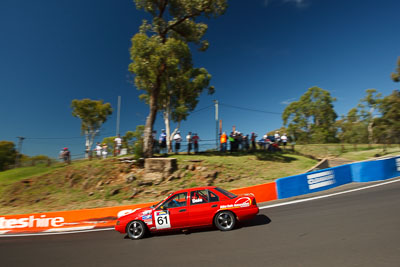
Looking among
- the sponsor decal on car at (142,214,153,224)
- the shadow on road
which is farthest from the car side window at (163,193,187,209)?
the shadow on road

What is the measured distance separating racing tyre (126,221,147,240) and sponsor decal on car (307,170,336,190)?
763 centimetres

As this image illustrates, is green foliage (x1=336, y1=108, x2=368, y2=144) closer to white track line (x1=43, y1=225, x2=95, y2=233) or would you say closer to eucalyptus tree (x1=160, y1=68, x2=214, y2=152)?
eucalyptus tree (x1=160, y1=68, x2=214, y2=152)

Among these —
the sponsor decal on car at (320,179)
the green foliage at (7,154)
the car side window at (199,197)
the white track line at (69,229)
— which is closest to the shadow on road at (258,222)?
the car side window at (199,197)

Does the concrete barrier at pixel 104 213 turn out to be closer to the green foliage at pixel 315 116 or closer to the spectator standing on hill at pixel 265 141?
the spectator standing on hill at pixel 265 141

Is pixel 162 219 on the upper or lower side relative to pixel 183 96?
lower

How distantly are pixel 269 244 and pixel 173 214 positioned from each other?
2.83 meters

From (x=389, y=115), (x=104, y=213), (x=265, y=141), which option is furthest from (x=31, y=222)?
(x=389, y=115)

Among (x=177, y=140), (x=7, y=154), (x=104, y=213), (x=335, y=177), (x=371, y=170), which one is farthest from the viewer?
(x=7, y=154)

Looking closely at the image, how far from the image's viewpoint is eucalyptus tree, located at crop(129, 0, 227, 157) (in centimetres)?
1530

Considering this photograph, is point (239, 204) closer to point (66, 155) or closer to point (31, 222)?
point (31, 222)

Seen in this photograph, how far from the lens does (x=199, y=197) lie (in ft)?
21.3

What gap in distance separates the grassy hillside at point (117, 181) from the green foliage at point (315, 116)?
22.3m

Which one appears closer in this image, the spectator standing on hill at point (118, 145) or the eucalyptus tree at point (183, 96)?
the spectator standing on hill at point (118, 145)

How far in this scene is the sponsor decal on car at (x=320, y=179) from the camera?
32.6ft
